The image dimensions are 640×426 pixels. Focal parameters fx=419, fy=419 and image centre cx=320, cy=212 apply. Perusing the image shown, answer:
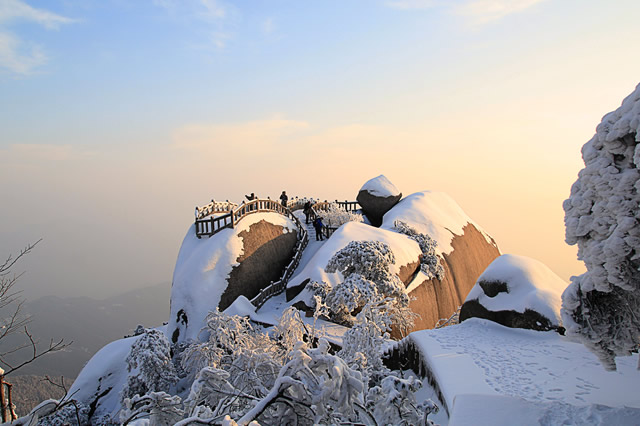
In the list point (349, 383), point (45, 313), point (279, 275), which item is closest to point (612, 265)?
point (349, 383)

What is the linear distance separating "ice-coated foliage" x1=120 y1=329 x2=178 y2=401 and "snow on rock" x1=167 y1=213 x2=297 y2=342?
6.63 feet

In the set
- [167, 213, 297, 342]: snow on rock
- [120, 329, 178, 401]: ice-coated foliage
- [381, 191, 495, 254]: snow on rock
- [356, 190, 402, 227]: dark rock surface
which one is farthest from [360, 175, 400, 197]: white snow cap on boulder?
[120, 329, 178, 401]: ice-coated foliage

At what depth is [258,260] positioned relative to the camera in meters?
19.7

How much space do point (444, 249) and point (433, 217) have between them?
9.49 feet

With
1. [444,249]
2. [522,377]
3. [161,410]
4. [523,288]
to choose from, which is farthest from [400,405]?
[444,249]

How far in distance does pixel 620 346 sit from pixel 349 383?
5302 millimetres

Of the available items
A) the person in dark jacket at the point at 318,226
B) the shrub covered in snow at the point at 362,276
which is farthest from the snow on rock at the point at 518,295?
the person in dark jacket at the point at 318,226

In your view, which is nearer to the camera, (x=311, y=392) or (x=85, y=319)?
(x=311, y=392)

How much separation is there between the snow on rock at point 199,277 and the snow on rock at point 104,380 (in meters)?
1.87

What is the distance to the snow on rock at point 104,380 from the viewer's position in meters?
15.0

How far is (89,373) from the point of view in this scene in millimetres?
16156

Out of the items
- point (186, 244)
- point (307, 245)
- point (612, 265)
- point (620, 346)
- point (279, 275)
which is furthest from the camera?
point (307, 245)

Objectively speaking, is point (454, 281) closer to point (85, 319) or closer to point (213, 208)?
point (213, 208)

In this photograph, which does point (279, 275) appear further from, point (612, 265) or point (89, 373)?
point (612, 265)
